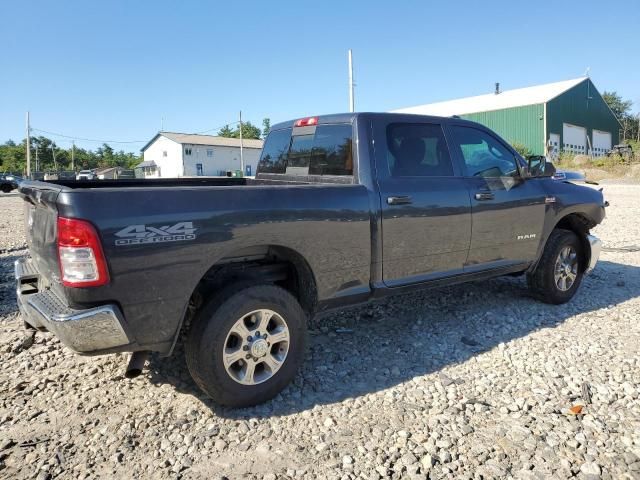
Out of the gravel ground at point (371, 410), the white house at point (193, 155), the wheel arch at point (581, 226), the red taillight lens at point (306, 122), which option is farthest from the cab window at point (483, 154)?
the white house at point (193, 155)

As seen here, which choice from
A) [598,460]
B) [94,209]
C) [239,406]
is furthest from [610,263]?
[94,209]

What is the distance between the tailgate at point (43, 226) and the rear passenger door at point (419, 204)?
2.19m

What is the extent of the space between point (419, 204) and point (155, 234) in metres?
2.10

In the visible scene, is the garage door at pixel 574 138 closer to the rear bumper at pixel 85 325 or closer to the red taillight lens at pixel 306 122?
the red taillight lens at pixel 306 122

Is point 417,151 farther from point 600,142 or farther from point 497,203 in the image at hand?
point 600,142

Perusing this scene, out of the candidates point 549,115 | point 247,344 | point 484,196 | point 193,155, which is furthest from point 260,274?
point 193,155

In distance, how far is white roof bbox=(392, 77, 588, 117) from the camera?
39.1 meters

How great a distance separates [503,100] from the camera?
135 ft

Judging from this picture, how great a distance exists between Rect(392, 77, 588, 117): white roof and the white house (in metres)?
22.8

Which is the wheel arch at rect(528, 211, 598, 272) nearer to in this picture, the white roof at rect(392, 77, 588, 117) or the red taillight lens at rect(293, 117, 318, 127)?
the red taillight lens at rect(293, 117, 318, 127)

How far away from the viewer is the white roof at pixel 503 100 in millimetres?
39081

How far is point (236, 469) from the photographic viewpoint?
8.70 ft

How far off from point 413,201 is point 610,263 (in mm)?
4856

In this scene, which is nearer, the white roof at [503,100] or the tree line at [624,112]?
the white roof at [503,100]
